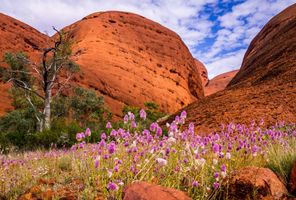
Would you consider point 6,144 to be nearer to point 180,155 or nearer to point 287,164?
point 180,155

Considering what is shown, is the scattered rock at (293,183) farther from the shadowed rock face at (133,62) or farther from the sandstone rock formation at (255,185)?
the shadowed rock face at (133,62)

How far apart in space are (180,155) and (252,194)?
1.02 metres

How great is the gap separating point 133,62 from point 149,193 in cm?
5135

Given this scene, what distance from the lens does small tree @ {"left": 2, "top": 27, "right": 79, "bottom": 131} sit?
1734 centimetres

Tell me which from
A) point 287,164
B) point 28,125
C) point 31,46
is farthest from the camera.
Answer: point 31,46

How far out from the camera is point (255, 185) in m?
3.22

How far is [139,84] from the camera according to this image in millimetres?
48031

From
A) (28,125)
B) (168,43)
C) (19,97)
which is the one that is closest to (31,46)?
(19,97)

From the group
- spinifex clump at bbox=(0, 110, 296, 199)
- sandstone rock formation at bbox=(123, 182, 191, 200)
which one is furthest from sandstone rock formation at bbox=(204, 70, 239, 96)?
sandstone rock formation at bbox=(123, 182, 191, 200)

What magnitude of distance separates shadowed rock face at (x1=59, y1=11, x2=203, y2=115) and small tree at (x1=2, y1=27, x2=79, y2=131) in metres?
7.70

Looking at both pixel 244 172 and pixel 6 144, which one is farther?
pixel 6 144

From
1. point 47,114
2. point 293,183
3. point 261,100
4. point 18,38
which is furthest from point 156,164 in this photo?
point 18,38

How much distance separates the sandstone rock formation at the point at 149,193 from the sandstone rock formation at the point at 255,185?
3.17ft

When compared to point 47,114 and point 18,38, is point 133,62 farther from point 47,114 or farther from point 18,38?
point 47,114
